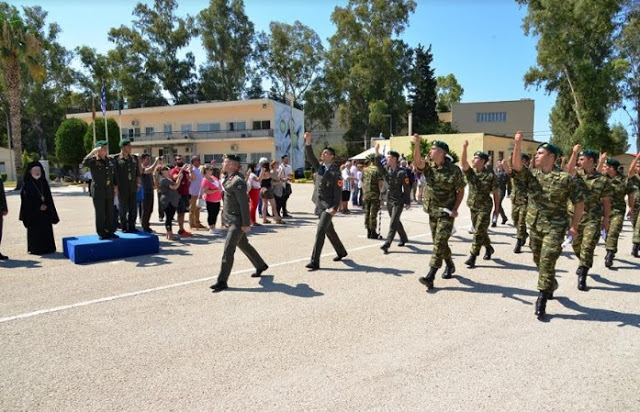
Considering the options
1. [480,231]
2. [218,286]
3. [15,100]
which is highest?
[15,100]

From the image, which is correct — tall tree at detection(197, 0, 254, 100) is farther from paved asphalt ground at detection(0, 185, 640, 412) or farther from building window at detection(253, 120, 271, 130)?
paved asphalt ground at detection(0, 185, 640, 412)

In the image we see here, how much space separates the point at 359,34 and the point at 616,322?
54.8 m

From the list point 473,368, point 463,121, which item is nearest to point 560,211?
point 473,368

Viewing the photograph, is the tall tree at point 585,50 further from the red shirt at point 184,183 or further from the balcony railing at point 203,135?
the red shirt at point 184,183

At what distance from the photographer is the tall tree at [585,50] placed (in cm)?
3641

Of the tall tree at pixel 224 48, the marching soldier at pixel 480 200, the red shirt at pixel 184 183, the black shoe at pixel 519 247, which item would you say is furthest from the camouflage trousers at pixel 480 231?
the tall tree at pixel 224 48

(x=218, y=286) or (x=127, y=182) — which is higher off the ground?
(x=127, y=182)

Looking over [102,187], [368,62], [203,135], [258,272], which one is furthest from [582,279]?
[368,62]

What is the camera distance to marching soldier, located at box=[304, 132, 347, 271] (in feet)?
24.4

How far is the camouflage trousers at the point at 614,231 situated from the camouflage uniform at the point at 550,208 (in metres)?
3.09

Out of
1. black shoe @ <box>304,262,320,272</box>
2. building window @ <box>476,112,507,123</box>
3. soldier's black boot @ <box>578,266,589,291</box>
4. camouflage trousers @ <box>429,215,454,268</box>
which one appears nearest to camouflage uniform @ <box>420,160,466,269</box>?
camouflage trousers @ <box>429,215,454,268</box>

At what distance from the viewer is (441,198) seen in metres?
6.38

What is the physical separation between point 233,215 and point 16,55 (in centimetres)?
2950

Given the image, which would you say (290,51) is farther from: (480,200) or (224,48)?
(480,200)
